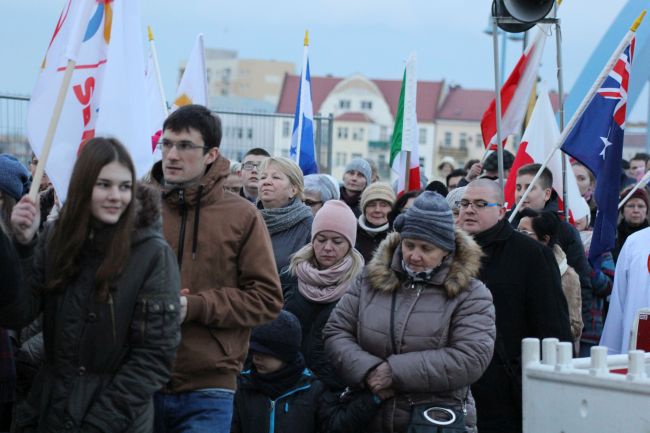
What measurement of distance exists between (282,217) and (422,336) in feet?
7.84

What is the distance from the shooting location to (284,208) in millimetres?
8156

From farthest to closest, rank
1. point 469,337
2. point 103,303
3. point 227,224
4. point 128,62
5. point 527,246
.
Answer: point 527,246 → point 128,62 → point 469,337 → point 227,224 → point 103,303

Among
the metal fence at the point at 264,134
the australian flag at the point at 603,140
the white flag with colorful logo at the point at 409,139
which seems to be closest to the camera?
the australian flag at the point at 603,140

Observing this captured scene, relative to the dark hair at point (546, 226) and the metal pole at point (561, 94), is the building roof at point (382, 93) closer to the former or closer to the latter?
the metal pole at point (561, 94)

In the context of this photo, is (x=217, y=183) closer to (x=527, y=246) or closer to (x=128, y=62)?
(x=128, y=62)

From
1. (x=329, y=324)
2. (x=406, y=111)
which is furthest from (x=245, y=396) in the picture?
(x=406, y=111)

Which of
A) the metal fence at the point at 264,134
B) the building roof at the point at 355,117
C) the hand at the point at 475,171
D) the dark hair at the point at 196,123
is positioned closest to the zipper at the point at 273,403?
Result: the dark hair at the point at 196,123

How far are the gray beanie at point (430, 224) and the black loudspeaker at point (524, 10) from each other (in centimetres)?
277

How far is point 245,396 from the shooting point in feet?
21.5

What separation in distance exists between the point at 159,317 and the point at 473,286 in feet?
6.17

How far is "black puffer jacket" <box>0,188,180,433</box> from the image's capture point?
4629 millimetres

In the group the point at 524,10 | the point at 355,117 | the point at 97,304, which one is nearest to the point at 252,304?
the point at 97,304

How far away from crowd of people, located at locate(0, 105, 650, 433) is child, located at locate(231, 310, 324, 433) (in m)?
0.01

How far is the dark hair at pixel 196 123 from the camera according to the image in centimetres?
548
